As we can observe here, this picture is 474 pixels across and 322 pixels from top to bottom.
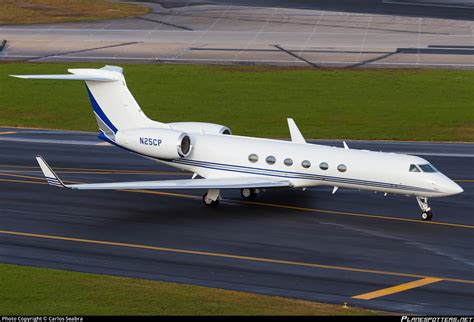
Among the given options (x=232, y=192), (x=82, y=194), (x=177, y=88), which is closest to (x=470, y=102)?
(x=177, y=88)

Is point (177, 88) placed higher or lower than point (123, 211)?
higher

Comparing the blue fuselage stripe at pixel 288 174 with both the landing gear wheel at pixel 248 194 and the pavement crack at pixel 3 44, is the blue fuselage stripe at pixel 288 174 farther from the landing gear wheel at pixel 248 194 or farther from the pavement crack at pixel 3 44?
the pavement crack at pixel 3 44

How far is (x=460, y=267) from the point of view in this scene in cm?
3331

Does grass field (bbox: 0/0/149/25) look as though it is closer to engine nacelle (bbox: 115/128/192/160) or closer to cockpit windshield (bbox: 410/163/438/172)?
engine nacelle (bbox: 115/128/192/160)

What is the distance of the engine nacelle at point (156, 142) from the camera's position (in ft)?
133

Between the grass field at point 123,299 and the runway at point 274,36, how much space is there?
1668 inches

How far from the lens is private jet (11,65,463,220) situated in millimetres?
38375

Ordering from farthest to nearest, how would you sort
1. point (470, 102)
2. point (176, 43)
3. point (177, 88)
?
1. point (176, 43)
2. point (177, 88)
3. point (470, 102)

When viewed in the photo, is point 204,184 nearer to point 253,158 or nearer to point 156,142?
point 253,158

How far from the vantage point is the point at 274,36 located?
3179 inches

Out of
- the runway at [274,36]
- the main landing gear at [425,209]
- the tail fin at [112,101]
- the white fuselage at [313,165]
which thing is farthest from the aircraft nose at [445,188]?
the runway at [274,36]

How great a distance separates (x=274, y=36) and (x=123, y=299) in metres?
53.2

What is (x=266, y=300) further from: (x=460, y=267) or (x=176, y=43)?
(x=176, y=43)

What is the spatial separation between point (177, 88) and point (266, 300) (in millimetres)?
38308
